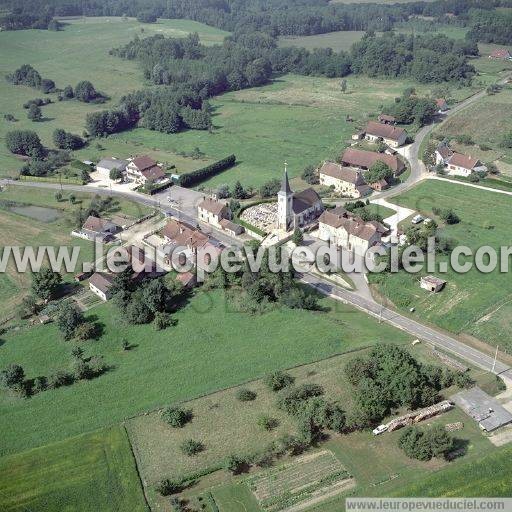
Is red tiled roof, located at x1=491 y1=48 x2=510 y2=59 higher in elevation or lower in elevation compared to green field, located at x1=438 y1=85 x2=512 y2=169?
higher

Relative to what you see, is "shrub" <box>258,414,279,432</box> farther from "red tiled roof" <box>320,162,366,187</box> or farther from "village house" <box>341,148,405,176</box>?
"village house" <box>341,148,405,176</box>

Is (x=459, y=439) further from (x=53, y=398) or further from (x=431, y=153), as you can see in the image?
(x=431, y=153)

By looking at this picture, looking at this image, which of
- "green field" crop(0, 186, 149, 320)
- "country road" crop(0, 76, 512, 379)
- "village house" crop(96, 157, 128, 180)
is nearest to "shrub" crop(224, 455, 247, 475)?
"country road" crop(0, 76, 512, 379)

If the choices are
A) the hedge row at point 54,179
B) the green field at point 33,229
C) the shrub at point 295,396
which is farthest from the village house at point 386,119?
the shrub at point 295,396

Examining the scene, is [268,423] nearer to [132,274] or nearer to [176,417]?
[176,417]

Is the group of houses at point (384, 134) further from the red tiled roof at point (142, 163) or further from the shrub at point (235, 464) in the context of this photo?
the shrub at point (235, 464)

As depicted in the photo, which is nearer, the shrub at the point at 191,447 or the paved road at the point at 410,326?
the shrub at the point at 191,447
